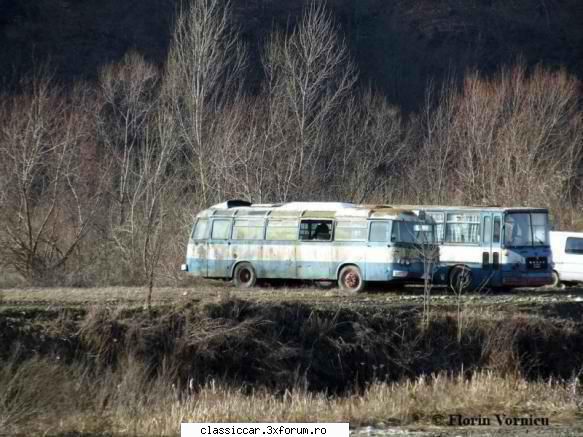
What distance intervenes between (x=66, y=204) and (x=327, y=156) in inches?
562

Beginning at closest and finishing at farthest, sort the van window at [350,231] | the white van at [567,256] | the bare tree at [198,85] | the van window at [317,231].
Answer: the van window at [350,231] → the van window at [317,231] → the white van at [567,256] → the bare tree at [198,85]

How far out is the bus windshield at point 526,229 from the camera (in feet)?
95.1

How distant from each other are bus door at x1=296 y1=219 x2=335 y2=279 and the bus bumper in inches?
202

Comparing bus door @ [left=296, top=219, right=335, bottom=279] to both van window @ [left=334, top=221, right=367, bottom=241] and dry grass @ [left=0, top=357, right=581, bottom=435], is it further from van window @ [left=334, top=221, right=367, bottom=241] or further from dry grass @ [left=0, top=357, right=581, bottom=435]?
dry grass @ [left=0, top=357, right=581, bottom=435]

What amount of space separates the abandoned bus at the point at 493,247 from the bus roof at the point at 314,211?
997 mm

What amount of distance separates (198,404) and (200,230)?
1371 centimetres

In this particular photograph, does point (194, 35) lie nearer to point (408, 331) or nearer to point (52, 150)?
point (52, 150)

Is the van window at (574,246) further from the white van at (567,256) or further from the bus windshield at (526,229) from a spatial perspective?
the bus windshield at (526,229)

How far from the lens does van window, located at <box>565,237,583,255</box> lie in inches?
1299

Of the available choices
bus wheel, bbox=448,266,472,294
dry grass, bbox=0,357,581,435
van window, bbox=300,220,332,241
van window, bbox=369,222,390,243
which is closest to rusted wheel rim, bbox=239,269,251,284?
van window, bbox=300,220,332,241

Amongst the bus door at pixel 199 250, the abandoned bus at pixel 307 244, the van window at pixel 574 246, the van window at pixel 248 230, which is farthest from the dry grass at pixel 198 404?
the van window at pixel 574 246

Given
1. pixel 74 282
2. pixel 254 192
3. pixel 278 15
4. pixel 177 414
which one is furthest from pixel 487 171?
pixel 278 15

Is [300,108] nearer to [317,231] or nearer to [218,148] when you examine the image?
[218,148]

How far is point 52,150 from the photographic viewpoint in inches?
1404
